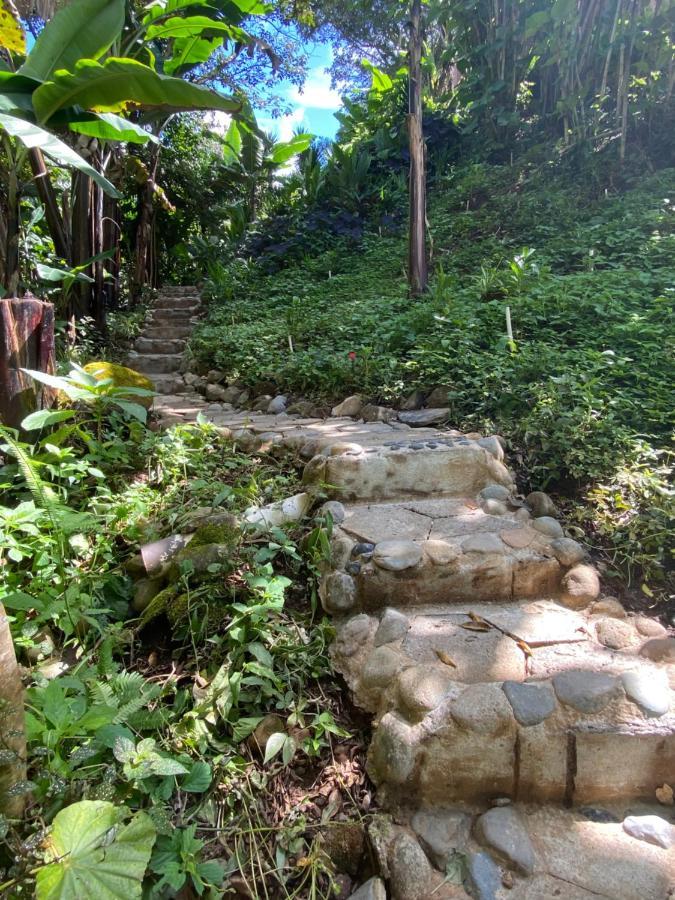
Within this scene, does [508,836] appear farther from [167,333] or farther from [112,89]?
[167,333]

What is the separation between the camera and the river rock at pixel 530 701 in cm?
126

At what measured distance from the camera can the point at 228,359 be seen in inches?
183

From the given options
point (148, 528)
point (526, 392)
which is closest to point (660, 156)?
point (526, 392)

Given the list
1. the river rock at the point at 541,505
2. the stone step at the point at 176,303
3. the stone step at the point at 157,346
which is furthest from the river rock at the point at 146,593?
the stone step at the point at 176,303

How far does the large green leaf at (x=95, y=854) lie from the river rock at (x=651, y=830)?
1060 mm

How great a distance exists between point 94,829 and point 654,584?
183 cm

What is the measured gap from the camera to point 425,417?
3.09 m

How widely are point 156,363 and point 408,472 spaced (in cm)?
430

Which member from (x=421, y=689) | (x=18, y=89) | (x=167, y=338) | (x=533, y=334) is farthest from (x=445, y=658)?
(x=167, y=338)

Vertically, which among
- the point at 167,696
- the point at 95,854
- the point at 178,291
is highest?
the point at 178,291

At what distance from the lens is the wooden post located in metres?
2.07

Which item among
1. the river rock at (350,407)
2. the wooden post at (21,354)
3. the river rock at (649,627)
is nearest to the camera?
the river rock at (649,627)

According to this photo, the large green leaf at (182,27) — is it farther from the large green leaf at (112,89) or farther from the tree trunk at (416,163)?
the tree trunk at (416,163)

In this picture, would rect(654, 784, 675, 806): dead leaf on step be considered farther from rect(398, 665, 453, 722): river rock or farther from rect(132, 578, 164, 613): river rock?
rect(132, 578, 164, 613): river rock
